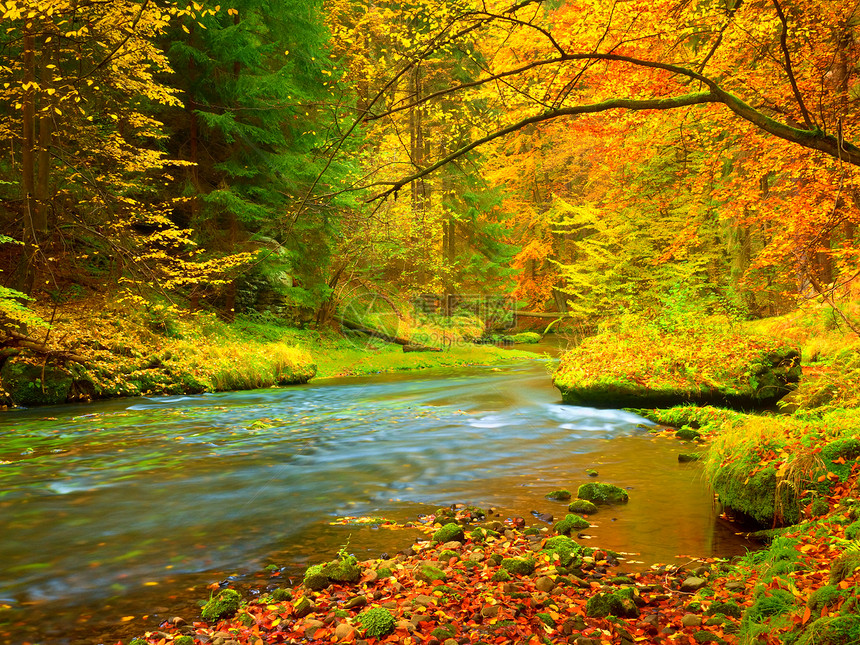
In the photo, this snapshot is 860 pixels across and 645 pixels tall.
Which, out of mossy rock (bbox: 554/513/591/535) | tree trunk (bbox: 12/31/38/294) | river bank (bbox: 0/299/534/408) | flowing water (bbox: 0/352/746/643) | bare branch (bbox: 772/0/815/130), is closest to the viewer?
bare branch (bbox: 772/0/815/130)

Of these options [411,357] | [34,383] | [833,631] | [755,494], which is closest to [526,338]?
[411,357]

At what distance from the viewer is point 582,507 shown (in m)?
5.53

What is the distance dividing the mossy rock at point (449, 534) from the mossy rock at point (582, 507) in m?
1.32

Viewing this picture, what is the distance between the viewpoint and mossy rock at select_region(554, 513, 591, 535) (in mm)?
4973

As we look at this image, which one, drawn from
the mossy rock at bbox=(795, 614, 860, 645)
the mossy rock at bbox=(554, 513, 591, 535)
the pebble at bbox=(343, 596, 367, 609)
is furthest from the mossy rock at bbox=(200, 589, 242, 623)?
the mossy rock at bbox=(795, 614, 860, 645)

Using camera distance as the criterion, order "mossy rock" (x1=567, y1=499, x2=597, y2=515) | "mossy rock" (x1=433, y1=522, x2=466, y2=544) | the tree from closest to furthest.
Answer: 1. "mossy rock" (x1=433, y1=522, x2=466, y2=544)
2. "mossy rock" (x1=567, y1=499, x2=597, y2=515)
3. the tree

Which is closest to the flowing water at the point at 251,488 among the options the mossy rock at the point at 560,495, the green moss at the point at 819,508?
the mossy rock at the point at 560,495

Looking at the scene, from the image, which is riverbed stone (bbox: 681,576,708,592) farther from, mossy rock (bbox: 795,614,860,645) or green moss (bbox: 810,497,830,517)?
mossy rock (bbox: 795,614,860,645)

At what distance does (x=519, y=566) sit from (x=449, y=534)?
0.86 metres

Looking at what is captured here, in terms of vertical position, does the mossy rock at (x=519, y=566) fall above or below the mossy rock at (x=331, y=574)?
above

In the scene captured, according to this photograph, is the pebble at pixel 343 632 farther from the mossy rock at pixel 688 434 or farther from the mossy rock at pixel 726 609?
the mossy rock at pixel 688 434

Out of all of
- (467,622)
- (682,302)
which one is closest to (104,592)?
(467,622)

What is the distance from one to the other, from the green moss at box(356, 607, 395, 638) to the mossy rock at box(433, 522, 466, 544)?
4.52ft

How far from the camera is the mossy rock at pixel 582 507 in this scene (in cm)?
550
